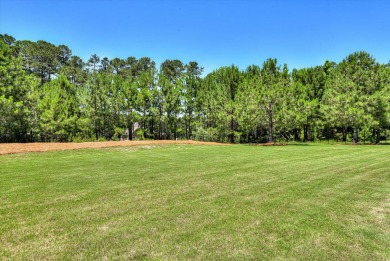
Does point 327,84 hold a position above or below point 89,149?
above

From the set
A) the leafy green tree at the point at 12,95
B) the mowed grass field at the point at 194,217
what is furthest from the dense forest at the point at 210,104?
the mowed grass field at the point at 194,217

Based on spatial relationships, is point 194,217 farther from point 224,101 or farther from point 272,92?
point 224,101

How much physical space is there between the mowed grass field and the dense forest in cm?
1893

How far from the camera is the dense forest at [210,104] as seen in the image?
88.7 ft

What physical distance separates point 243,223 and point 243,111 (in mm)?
26339

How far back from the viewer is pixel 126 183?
7.54 meters

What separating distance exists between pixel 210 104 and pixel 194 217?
1200 inches

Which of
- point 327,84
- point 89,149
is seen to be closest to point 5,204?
point 89,149

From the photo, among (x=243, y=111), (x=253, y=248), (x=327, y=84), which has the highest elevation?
(x=327, y=84)

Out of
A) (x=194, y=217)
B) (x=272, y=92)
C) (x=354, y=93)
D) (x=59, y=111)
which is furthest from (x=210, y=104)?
(x=194, y=217)

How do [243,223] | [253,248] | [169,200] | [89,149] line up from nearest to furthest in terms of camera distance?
[253,248]
[243,223]
[169,200]
[89,149]

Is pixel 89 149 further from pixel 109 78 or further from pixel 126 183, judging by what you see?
pixel 109 78

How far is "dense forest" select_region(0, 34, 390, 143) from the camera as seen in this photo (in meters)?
27.0

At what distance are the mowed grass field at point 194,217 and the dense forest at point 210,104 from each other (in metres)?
18.9
